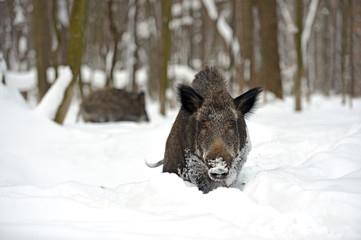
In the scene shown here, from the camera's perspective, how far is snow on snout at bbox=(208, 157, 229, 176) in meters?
2.85

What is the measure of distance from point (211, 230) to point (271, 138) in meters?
4.84

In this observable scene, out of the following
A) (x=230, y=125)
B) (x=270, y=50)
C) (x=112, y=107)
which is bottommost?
(x=112, y=107)

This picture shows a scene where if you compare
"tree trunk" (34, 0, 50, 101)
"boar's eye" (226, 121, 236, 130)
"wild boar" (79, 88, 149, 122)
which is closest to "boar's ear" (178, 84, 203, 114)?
"boar's eye" (226, 121, 236, 130)

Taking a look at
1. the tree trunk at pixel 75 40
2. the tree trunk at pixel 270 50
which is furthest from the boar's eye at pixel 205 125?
the tree trunk at pixel 270 50

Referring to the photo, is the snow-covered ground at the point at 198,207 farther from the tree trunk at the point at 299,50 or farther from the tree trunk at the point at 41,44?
the tree trunk at the point at 41,44

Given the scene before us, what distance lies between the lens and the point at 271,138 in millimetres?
6723

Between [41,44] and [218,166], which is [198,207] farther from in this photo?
[41,44]

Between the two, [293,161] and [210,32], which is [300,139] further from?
[210,32]

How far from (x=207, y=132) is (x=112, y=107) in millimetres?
8268

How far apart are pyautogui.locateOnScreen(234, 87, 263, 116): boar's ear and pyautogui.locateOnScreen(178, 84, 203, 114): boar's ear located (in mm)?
442

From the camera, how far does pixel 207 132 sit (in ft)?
11.4

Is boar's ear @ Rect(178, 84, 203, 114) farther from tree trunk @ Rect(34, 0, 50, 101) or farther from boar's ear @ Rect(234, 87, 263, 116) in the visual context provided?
tree trunk @ Rect(34, 0, 50, 101)

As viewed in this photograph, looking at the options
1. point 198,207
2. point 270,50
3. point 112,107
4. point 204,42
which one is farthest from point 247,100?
point 204,42

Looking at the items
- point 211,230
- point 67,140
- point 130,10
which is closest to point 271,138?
point 67,140
